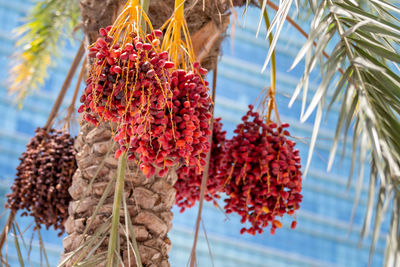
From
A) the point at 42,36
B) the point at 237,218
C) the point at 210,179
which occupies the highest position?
the point at 237,218

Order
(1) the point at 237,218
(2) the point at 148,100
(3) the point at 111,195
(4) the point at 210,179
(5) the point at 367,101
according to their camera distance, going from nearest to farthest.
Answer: (5) the point at 367,101, (2) the point at 148,100, (3) the point at 111,195, (4) the point at 210,179, (1) the point at 237,218

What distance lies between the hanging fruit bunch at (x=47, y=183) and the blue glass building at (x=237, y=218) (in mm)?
12624

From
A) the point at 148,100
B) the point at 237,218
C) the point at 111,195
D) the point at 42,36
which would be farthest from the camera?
the point at 237,218

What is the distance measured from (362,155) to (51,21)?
2.10m

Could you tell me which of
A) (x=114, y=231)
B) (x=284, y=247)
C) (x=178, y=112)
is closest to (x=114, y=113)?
(x=178, y=112)

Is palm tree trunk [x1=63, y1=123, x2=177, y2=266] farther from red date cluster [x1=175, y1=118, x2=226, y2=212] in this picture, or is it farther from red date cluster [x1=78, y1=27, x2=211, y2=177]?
red date cluster [x1=78, y1=27, x2=211, y2=177]

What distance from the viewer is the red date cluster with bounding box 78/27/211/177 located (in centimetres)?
87

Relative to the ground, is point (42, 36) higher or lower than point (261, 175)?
higher

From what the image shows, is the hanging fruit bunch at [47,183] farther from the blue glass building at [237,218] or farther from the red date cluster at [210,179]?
the blue glass building at [237,218]

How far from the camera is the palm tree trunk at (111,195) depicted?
1.24 m

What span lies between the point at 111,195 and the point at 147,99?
0.47 meters

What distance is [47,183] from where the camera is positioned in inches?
56.3

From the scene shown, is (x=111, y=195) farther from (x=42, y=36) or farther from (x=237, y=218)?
(x=237, y=218)

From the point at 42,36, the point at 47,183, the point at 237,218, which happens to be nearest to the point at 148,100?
the point at 47,183
